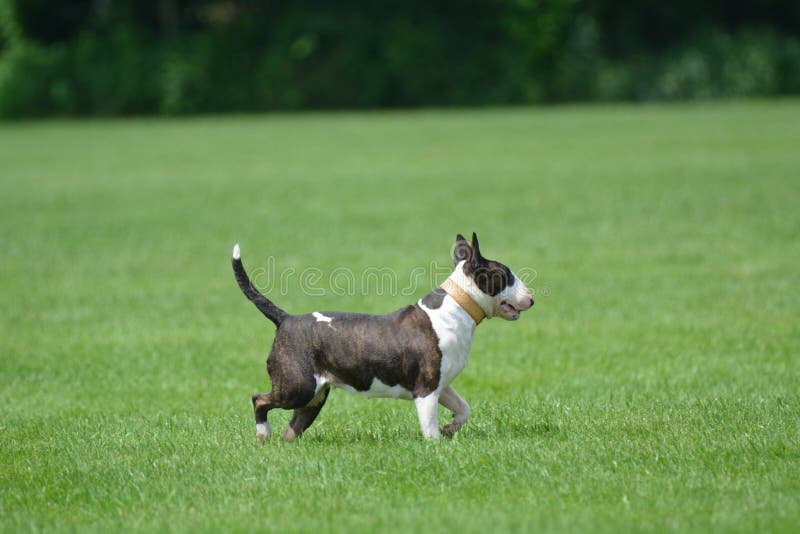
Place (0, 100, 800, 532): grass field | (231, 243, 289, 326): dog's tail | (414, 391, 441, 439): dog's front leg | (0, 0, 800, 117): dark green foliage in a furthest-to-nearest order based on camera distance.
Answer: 1. (0, 0, 800, 117): dark green foliage
2. (231, 243, 289, 326): dog's tail
3. (414, 391, 441, 439): dog's front leg
4. (0, 100, 800, 532): grass field

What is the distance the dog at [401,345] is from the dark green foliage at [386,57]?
155 ft

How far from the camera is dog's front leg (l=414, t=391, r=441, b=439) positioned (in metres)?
6.17

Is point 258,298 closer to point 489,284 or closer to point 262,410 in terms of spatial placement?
point 262,410

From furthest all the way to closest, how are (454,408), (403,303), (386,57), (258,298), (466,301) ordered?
1. (386,57)
2. (403,303)
3. (454,408)
4. (258,298)
5. (466,301)

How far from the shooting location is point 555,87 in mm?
53000

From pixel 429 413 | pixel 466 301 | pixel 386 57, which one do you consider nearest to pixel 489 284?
pixel 466 301

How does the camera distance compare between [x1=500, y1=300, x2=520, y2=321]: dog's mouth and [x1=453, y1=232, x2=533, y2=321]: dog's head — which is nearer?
[x1=453, y1=232, x2=533, y2=321]: dog's head

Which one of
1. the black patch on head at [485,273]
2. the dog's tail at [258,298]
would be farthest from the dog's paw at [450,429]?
the dog's tail at [258,298]

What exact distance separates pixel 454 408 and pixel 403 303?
18.9 ft

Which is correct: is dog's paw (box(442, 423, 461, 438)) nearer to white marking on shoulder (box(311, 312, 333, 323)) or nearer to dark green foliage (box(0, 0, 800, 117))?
white marking on shoulder (box(311, 312, 333, 323))

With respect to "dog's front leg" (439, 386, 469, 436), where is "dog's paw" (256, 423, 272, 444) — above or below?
below

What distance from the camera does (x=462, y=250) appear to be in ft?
20.7

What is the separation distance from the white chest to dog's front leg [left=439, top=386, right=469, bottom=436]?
0.24 meters

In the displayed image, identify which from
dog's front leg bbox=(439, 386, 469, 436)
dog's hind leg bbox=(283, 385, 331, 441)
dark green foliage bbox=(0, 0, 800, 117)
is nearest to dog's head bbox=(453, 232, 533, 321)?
dog's front leg bbox=(439, 386, 469, 436)
